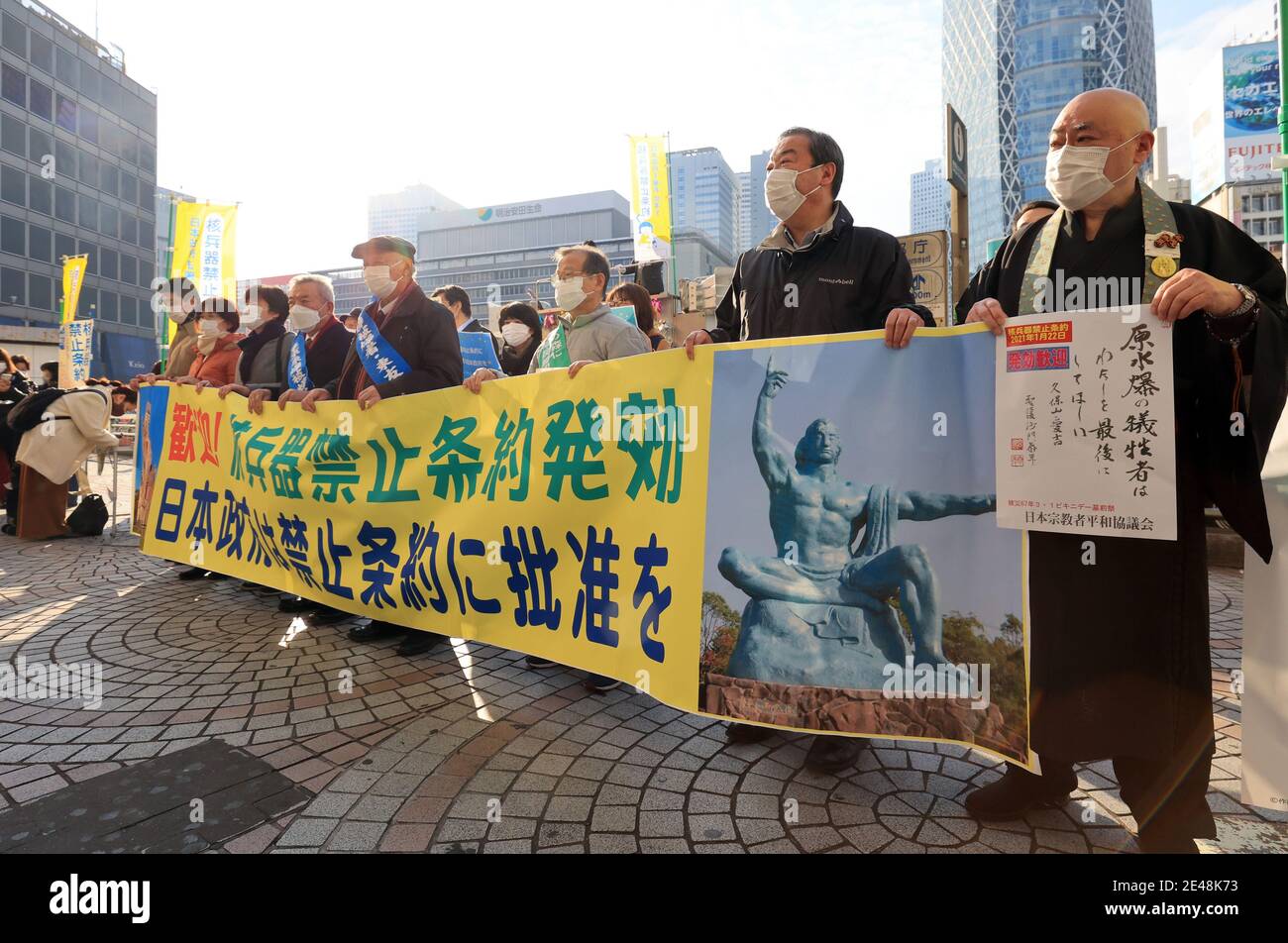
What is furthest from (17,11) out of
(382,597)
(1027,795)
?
(1027,795)

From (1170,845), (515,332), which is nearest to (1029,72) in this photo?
(515,332)

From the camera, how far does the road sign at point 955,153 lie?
6234mm

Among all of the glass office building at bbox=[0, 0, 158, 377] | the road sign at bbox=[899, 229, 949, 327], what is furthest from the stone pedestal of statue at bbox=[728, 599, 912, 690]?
the glass office building at bbox=[0, 0, 158, 377]

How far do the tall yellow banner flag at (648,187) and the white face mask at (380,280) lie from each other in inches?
695

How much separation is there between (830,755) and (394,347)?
9.81 ft

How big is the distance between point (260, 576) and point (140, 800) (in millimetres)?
2123

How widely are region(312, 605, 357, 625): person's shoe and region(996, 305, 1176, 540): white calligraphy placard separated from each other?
383 cm

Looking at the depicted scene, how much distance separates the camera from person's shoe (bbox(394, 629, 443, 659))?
12.1ft

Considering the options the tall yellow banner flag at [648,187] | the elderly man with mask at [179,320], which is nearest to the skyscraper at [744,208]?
the tall yellow banner flag at [648,187]

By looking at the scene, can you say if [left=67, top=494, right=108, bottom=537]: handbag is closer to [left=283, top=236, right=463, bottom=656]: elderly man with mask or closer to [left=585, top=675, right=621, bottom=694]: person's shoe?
[left=283, top=236, right=463, bottom=656]: elderly man with mask

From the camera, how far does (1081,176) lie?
1985 mm

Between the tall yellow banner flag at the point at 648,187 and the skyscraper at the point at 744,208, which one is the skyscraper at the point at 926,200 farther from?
the tall yellow banner flag at the point at 648,187

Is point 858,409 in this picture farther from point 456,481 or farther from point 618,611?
point 456,481

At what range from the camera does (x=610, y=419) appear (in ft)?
8.68
